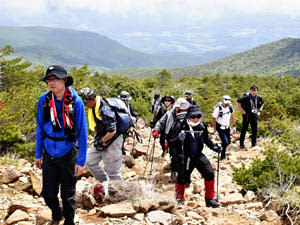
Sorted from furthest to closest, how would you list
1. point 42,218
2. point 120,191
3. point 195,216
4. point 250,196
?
1. point 250,196
2. point 120,191
3. point 195,216
4. point 42,218

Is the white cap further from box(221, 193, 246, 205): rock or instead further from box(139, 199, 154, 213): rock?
box(139, 199, 154, 213): rock

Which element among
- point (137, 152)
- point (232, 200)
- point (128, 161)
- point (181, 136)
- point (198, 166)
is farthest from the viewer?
point (137, 152)

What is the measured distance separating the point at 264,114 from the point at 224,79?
4096 cm

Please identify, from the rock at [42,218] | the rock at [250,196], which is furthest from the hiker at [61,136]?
the rock at [250,196]

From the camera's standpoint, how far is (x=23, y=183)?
16.2 ft

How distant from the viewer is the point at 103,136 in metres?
4.52

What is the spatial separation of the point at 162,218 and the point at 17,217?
1.83m

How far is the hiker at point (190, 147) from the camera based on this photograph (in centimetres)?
480

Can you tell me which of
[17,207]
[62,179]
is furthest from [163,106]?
[62,179]

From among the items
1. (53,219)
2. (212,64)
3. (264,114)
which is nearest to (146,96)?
(264,114)

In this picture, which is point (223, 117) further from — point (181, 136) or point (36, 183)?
point (36, 183)

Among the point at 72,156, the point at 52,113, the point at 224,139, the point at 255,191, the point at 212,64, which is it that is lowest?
the point at 255,191

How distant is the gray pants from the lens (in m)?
4.69

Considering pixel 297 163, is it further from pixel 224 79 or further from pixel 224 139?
pixel 224 79
